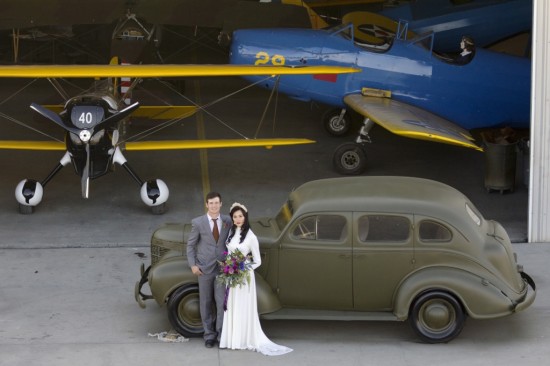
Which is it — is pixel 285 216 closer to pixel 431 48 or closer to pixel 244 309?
pixel 244 309

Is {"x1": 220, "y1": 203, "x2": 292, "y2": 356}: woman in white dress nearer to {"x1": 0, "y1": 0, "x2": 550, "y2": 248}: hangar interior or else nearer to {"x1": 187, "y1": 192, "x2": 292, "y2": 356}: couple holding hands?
{"x1": 187, "y1": 192, "x2": 292, "y2": 356}: couple holding hands

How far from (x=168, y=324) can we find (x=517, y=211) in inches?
211

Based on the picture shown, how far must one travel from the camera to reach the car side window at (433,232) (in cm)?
834

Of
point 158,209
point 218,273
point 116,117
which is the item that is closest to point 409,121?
point 158,209

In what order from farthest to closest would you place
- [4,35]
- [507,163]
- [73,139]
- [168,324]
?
[4,35]
[507,163]
[73,139]
[168,324]

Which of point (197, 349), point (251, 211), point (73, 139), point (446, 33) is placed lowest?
point (197, 349)

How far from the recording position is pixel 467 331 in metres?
8.70

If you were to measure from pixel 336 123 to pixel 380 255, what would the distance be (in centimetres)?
768

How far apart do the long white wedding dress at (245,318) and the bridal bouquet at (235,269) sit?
41mm

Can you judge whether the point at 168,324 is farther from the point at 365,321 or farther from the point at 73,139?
the point at 73,139

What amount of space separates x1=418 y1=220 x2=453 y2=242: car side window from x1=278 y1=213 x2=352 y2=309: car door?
1.91 ft

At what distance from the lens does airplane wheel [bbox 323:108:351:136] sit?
15.8 meters

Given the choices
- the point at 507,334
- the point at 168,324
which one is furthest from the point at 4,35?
the point at 507,334

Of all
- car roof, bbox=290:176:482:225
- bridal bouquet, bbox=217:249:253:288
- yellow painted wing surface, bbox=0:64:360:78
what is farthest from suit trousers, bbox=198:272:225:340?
yellow painted wing surface, bbox=0:64:360:78
